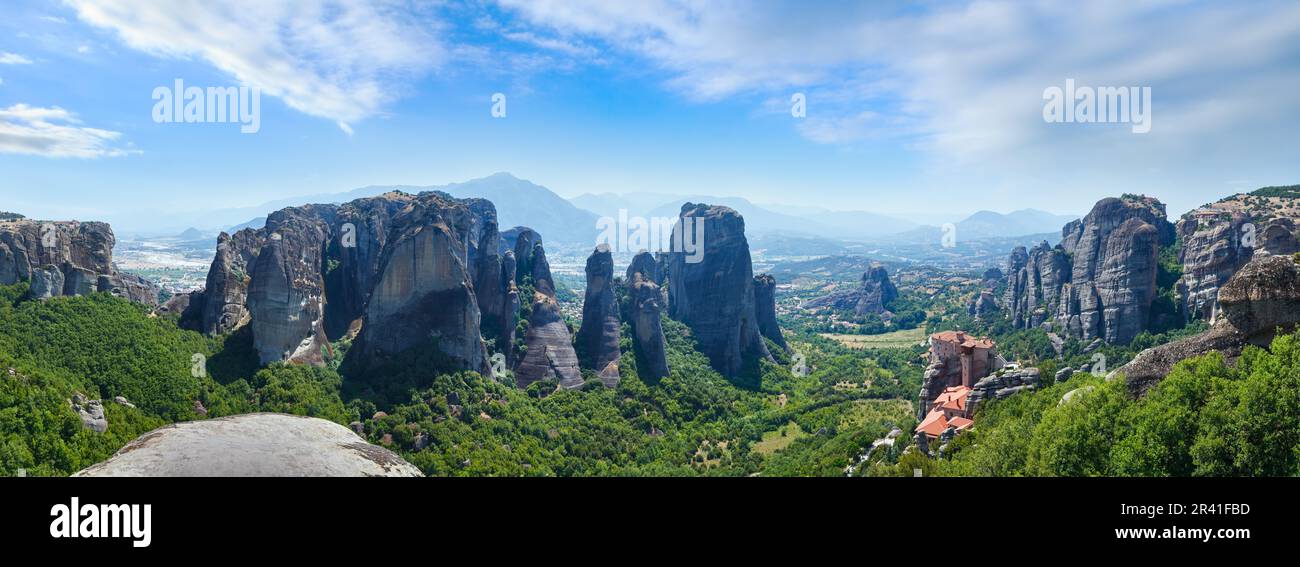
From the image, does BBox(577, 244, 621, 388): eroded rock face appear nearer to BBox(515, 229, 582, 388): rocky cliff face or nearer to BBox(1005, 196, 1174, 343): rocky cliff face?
BBox(515, 229, 582, 388): rocky cliff face

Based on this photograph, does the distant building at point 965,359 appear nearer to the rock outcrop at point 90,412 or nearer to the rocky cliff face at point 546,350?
the rocky cliff face at point 546,350

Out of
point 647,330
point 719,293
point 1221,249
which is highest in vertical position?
point 1221,249

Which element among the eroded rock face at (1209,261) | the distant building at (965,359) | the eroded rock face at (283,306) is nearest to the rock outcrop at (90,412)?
the eroded rock face at (283,306)

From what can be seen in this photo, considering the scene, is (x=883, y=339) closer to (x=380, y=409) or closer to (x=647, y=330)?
(x=647, y=330)

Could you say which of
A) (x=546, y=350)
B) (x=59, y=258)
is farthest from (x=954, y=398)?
(x=59, y=258)
